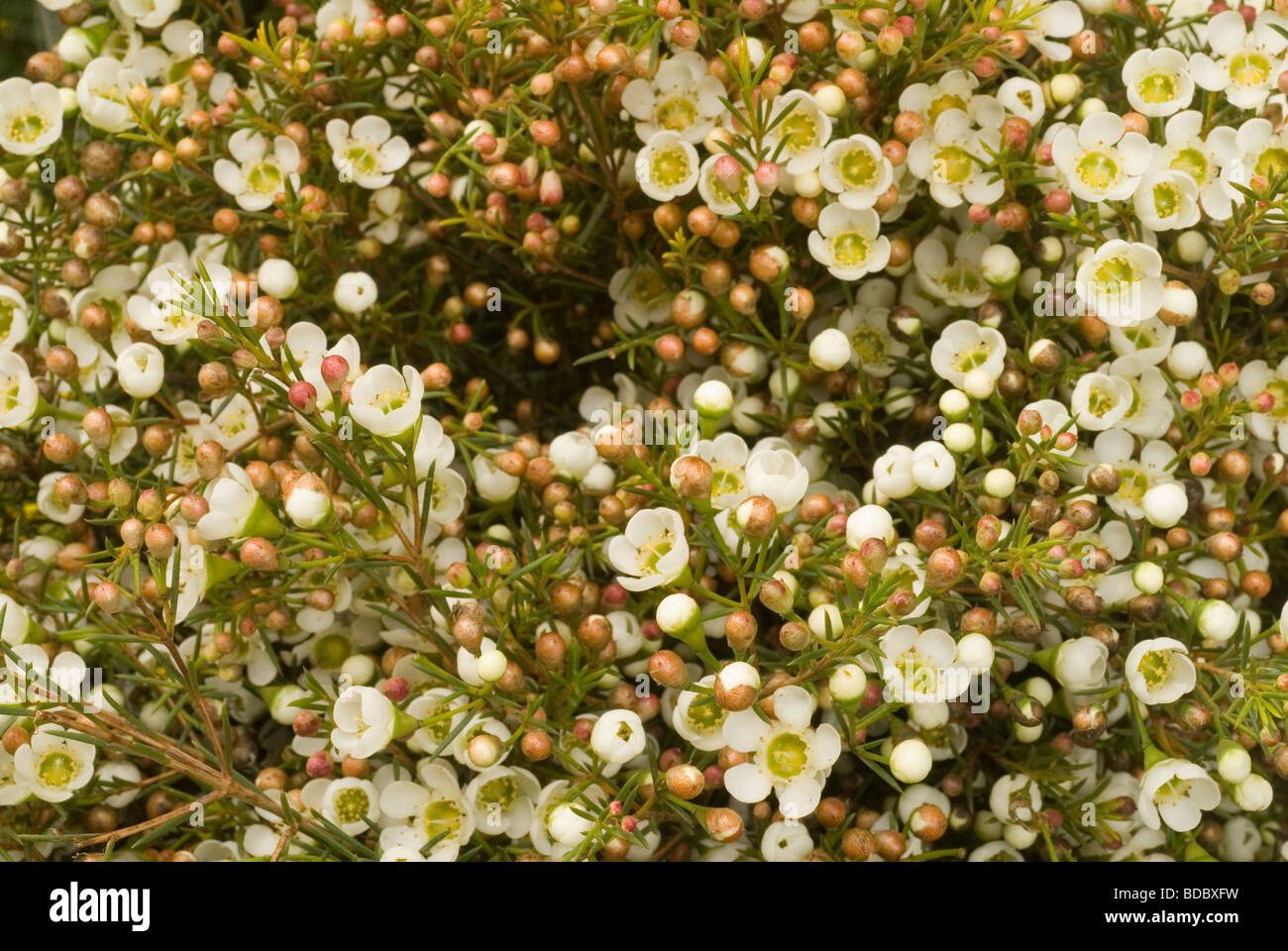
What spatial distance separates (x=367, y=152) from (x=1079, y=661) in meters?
1.18

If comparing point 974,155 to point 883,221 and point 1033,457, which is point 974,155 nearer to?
point 883,221

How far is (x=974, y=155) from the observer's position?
1.50 metres

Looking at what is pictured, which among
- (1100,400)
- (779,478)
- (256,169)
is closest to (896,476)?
(779,478)

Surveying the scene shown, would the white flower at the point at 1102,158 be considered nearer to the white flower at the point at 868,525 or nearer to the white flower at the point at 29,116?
the white flower at the point at 868,525

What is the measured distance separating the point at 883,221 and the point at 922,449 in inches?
16.4

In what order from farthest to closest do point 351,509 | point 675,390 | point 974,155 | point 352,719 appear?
1. point 675,390
2. point 974,155
3. point 351,509
4. point 352,719

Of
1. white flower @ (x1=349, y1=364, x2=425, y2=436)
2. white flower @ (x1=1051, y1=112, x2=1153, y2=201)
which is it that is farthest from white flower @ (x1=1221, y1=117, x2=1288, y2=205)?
white flower @ (x1=349, y1=364, x2=425, y2=436)

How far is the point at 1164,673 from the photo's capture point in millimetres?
1355

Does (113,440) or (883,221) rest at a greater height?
(883,221)

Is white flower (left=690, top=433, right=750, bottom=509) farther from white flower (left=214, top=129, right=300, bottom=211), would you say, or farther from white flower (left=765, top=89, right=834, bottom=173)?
white flower (left=214, top=129, right=300, bottom=211)

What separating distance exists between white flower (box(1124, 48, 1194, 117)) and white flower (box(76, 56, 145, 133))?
1.40 metres

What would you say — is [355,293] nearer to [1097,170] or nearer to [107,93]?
[107,93]

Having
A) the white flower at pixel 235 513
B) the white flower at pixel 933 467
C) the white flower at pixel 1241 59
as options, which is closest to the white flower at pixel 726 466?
the white flower at pixel 933 467

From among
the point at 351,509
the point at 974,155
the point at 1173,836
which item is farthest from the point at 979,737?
the point at 351,509
